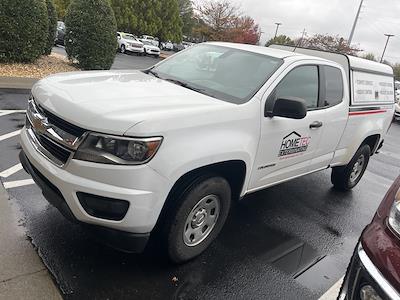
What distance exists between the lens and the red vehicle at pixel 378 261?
1748 millimetres

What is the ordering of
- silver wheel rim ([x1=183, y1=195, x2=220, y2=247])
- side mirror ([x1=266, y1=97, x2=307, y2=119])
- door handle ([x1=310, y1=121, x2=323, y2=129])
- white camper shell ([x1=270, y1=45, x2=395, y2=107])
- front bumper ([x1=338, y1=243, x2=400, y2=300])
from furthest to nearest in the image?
white camper shell ([x1=270, y1=45, x2=395, y2=107])
door handle ([x1=310, y1=121, x2=323, y2=129])
side mirror ([x1=266, y1=97, x2=307, y2=119])
silver wheel rim ([x1=183, y1=195, x2=220, y2=247])
front bumper ([x1=338, y1=243, x2=400, y2=300])

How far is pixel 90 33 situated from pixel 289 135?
944 cm

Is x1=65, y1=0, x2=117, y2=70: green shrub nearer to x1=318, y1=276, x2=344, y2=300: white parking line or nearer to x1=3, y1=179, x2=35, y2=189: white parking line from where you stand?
x1=3, y1=179, x2=35, y2=189: white parking line

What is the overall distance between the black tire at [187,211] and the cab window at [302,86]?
106 cm

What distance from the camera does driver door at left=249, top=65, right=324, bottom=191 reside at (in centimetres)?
348

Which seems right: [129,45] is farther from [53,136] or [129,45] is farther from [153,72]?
[53,136]

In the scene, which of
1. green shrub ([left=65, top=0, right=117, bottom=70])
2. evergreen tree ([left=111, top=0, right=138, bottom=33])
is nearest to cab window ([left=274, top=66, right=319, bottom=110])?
green shrub ([left=65, top=0, right=117, bottom=70])

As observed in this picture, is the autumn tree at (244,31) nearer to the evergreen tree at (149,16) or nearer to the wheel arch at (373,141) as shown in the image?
the evergreen tree at (149,16)

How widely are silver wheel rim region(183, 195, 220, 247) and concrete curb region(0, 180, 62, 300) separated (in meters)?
1.09

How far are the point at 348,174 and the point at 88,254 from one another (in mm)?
4059

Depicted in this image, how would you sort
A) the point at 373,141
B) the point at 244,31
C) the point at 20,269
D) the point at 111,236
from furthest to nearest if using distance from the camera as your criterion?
the point at 244,31 < the point at 373,141 < the point at 20,269 < the point at 111,236

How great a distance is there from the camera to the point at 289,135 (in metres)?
3.71

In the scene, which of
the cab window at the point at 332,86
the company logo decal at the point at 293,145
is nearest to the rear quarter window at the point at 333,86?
the cab window at the point at 332,86

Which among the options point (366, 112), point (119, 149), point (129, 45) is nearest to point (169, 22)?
point (129, 45)
